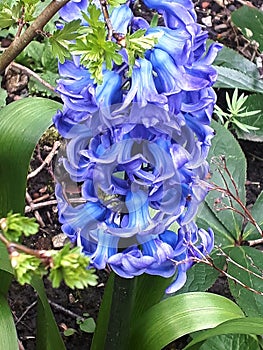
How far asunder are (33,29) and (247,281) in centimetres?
87

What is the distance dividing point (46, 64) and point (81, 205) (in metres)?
1.17

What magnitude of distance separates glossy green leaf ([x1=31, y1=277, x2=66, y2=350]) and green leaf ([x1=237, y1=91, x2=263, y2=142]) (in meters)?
0.97

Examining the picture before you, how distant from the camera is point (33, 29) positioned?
98 cm

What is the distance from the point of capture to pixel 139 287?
4.52ft

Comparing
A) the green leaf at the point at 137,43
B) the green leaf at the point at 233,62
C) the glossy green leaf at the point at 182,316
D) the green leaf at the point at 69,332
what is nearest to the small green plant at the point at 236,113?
the green leaf at the point at 233,62

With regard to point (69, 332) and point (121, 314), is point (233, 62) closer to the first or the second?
point (69, 332)

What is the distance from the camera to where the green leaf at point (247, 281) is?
5.08ft

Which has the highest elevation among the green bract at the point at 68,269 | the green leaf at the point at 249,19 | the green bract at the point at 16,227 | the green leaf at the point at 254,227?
the green bract at the point at 16,227

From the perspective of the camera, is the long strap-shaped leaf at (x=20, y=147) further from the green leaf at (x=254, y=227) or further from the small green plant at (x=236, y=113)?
the small green plant at (x=236, y=113)

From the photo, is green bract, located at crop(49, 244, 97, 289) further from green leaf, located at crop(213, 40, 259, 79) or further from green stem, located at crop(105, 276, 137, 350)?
green leaf, located at crop(213, 40, 259, 79)

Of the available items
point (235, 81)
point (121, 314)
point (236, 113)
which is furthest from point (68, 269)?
point (235, 81)

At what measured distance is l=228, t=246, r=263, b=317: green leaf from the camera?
1.55m

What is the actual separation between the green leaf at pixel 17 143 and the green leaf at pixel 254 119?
948 mm

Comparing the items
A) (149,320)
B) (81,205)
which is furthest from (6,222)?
(149,320)
